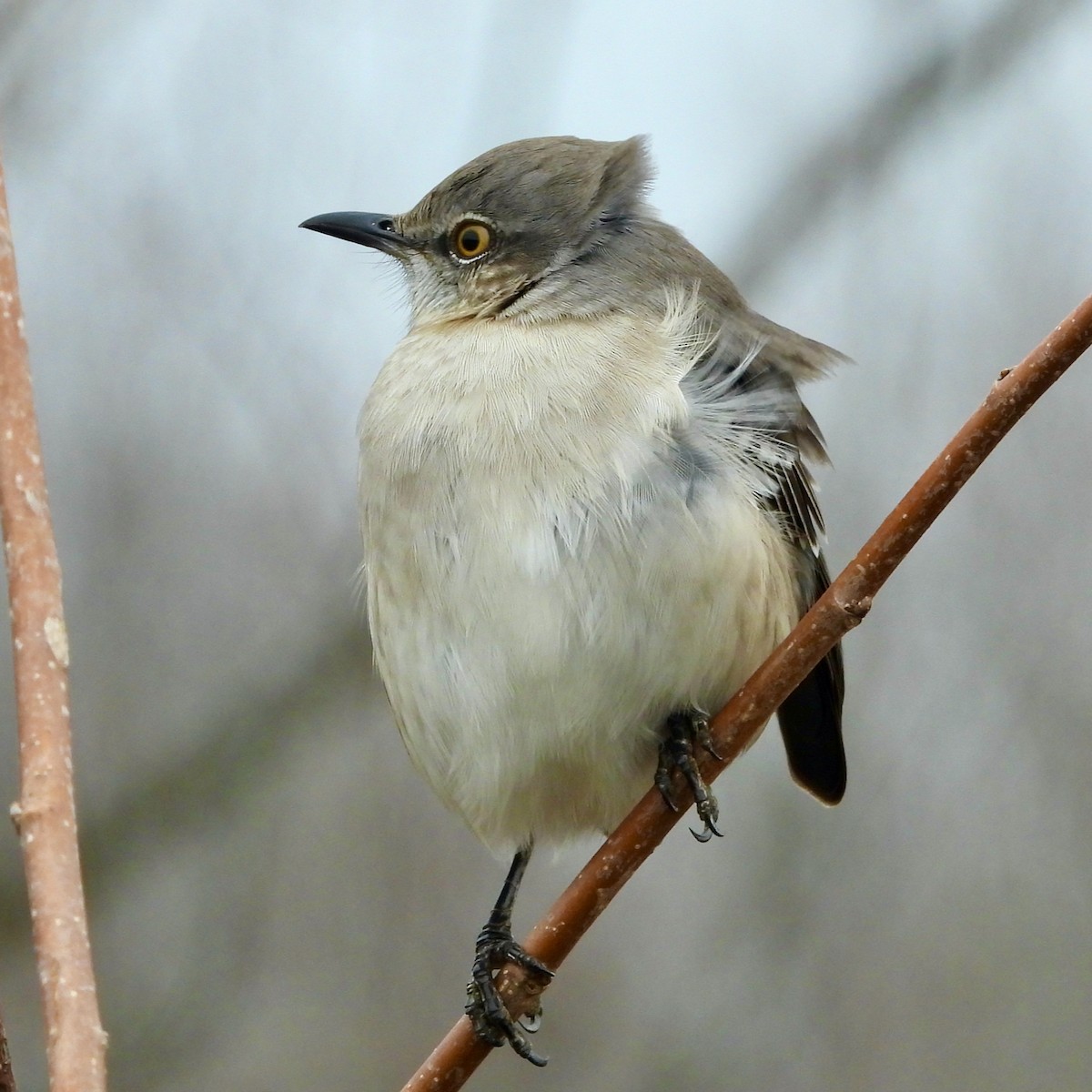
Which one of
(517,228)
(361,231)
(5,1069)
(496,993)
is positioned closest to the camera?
(5,1069)

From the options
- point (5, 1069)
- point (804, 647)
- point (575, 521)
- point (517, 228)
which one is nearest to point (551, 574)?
point (575, 521)

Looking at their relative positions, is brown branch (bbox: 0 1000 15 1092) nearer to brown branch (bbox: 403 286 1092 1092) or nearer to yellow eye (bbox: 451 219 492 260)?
Answer: brown branch (bbox: 403 286 1092 1092)

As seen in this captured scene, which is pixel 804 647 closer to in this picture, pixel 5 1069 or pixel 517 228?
pixel 5 1069

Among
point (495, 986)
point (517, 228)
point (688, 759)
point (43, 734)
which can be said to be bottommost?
point (495, 986)

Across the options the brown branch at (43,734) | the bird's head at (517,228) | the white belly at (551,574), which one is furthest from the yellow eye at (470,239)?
the brown branch at (43,734)

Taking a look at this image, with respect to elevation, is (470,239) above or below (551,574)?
above
